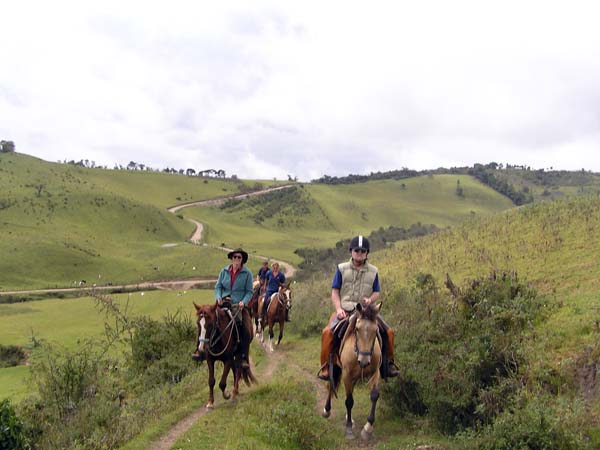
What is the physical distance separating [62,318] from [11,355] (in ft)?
31.5

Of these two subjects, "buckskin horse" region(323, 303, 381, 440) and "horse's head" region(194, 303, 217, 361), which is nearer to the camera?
"buckskin horse" region(323, 303, 381, 440)

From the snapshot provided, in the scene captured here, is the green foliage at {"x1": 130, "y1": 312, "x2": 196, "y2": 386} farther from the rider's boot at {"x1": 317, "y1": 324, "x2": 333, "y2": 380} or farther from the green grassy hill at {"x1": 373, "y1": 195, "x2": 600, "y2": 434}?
the green grassy hill at {"x1": 373, "y1": 195, "x2": 600, "y2": 434}

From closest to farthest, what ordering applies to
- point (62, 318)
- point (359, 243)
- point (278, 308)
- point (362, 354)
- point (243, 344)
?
point (362, 354) < point (359, 243) < point (243, 344) < point (278, 308) < point (62, 318)

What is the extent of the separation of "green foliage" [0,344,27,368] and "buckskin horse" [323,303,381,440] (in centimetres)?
2232

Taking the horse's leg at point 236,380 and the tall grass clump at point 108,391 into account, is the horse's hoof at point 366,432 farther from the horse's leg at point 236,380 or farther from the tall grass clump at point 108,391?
the tall grass clump at point 108,391

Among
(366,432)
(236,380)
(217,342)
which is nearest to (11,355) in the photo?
(236,380)

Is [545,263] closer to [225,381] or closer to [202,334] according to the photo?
[225,381]

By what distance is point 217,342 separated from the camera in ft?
32.8

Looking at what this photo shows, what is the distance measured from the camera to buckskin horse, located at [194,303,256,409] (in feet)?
30.7

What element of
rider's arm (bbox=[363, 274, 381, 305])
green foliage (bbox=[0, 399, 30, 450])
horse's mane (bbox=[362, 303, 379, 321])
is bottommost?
green foliage (bbox=[0, 399, 30, 450])

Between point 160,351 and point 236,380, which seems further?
point 160,351

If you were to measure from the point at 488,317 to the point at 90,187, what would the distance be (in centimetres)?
11382

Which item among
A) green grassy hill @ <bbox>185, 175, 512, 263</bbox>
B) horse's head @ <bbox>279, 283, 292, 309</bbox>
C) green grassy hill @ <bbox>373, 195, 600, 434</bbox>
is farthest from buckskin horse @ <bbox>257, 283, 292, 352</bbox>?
green grassy hill @ <bbox>185, 175, 512, 263</bbox>

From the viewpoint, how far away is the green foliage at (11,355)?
24.1 m
